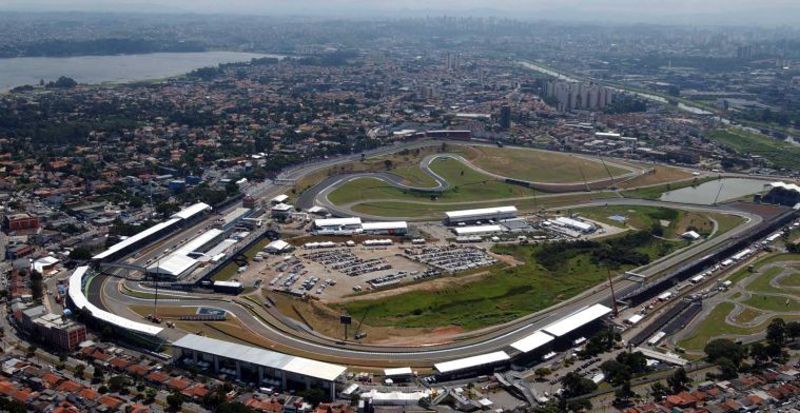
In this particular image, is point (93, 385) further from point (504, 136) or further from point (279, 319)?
point (504, 136)

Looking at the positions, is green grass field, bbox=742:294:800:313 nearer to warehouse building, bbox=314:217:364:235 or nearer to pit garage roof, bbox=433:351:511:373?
pit garage roof, bbox=433:351:511:373

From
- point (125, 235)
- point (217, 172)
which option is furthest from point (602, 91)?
point (125, 235)

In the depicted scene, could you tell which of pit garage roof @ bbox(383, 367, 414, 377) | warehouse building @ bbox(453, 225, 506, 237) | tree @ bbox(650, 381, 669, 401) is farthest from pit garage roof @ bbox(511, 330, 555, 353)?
warehouse building @ bbox(453, 225, 506, 237)

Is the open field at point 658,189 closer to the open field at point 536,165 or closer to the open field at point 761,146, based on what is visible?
the open field at point 536,165

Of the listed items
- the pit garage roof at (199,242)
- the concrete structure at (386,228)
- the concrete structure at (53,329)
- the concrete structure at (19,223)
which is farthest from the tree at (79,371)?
the concrete structure at (386,228)

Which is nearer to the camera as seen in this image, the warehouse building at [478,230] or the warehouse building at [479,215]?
the warehouse building at [478,230]

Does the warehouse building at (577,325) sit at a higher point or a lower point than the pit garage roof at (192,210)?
lower

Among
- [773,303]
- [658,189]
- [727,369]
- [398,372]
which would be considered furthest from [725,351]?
[658,189]
